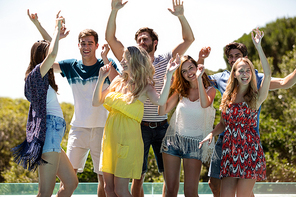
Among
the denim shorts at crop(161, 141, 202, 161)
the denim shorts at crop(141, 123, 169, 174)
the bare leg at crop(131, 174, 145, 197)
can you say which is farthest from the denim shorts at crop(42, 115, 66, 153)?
the bare leg at crop(131, 174, 145, 197)

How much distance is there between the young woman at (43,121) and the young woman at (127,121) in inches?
18.3

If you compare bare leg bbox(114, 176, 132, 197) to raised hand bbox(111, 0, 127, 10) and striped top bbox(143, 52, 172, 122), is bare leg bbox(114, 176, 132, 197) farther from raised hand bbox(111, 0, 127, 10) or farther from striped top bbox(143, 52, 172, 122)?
raised hand bbox(111, 0, 127, 10)

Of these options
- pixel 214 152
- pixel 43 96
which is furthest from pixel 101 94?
pixel 214 152

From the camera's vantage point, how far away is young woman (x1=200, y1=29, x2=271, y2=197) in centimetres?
331

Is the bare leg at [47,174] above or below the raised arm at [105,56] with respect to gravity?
below

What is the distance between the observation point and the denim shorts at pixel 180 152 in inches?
144

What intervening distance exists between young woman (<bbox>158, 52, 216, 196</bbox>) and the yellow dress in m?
0.49

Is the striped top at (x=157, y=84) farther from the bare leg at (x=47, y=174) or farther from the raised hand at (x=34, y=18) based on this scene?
the raised hand at (x=34, y=18)

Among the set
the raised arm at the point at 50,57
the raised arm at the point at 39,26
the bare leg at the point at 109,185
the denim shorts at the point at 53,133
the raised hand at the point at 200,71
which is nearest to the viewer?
the raised arm at the point at 50,57

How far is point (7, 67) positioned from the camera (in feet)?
64.8

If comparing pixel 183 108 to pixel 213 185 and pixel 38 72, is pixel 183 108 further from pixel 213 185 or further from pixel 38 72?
pixel 38 72

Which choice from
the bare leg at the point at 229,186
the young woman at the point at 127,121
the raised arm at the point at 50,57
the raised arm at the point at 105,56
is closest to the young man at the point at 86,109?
the raised arm at the point at 105,56

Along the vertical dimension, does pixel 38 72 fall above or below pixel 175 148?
above

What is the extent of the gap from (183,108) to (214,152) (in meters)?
0.58
